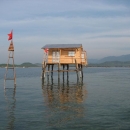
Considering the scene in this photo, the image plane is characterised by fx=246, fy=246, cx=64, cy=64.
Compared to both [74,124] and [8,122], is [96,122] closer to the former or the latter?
[74,124]

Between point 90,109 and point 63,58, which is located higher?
point 63,58

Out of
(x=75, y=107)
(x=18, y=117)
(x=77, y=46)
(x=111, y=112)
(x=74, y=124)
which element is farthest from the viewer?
(x=77, y=46)

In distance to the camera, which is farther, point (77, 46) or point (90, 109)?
point (77, 46)

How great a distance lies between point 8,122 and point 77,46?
30339 mm

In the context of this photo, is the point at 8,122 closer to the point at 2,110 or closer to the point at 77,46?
the point at 2,110

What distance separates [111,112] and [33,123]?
21.5 feet

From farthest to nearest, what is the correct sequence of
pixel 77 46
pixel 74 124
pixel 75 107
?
pixel 77 46, pixel 75 107, pixel 74 124

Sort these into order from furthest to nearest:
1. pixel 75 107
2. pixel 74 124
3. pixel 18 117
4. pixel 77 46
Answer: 1. pixel 77 46
2. pixel 75 107
3. pixel 18 117
4. pixel 74 124

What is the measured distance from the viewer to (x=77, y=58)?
45812mm

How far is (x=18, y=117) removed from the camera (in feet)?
58.6

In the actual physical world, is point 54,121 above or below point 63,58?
below

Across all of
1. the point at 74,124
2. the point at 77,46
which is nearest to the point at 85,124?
the point at 74,124

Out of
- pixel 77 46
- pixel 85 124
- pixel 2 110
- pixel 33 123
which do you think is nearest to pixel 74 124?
pixel 85 124

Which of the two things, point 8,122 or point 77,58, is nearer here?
point 8,122
